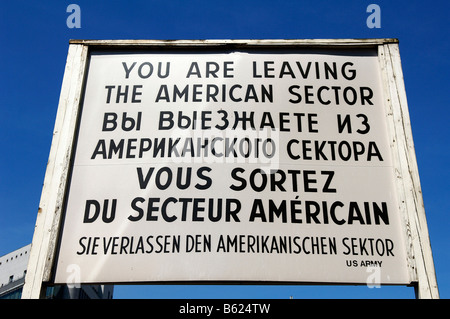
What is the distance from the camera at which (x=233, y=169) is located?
10.9 feet

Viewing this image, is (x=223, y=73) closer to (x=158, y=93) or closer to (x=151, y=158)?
(x=158, y=93)

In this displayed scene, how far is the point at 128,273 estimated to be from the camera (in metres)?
2.91

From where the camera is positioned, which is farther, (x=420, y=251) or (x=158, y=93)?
(x=158, y=93)

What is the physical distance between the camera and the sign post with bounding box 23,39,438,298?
2.95 meters

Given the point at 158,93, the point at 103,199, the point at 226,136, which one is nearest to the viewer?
the point at 103,199

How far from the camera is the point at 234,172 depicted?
330 cm

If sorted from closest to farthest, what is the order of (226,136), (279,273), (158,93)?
(279,273)
(226,136)
(158,93)

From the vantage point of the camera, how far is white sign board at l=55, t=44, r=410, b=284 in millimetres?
2961

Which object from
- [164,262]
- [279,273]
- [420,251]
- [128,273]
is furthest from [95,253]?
[420,251]

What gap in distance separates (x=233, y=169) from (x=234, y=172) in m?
0.03

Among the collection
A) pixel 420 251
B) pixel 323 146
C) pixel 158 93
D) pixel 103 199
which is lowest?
pixel 420 251

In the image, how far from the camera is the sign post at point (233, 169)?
2953 mm

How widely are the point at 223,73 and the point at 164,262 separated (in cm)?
176
